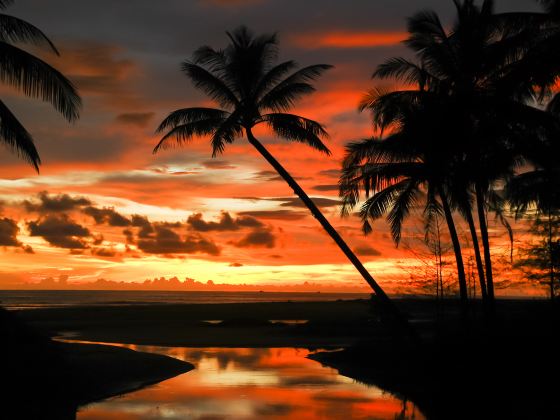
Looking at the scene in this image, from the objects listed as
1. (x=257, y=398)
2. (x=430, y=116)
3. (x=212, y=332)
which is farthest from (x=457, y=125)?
(x=212, y=332)

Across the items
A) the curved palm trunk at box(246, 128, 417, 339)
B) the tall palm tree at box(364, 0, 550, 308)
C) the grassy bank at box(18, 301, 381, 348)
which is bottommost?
the grassy bank at box(18, 301, 381, 348)

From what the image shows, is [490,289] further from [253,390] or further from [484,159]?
[253,390]

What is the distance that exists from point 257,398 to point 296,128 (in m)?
9.26

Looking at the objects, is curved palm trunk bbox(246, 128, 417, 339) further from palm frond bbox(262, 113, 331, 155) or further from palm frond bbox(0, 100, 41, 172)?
palm frond bbox(0, 100, 41, 172)

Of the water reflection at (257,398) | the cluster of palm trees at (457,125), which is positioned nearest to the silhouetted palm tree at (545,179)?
the cluster of palm trees at (457,125)

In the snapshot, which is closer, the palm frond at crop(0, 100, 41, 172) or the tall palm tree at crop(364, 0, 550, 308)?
the palm frond at crop(0, 100, 41, 172)

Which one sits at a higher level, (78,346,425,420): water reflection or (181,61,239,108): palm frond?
(181,61,239,108): palm frond

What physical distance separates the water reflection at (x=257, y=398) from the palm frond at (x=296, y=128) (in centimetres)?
839

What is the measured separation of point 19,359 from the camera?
1698cm

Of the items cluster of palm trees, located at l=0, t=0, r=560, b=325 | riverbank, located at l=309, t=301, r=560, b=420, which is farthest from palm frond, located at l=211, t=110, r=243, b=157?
riverbank, located at l=309, t=301, r=560, b=420

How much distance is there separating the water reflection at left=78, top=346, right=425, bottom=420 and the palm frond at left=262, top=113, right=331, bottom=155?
8.39 metres

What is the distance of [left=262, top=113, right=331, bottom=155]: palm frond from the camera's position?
74.8 ft

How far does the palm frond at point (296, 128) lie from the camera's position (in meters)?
22.8

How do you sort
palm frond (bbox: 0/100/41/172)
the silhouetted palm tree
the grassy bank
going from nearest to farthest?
palm frond (bbox: 0/100/41/172)
the silhouetted palm tree
the grassy bank
